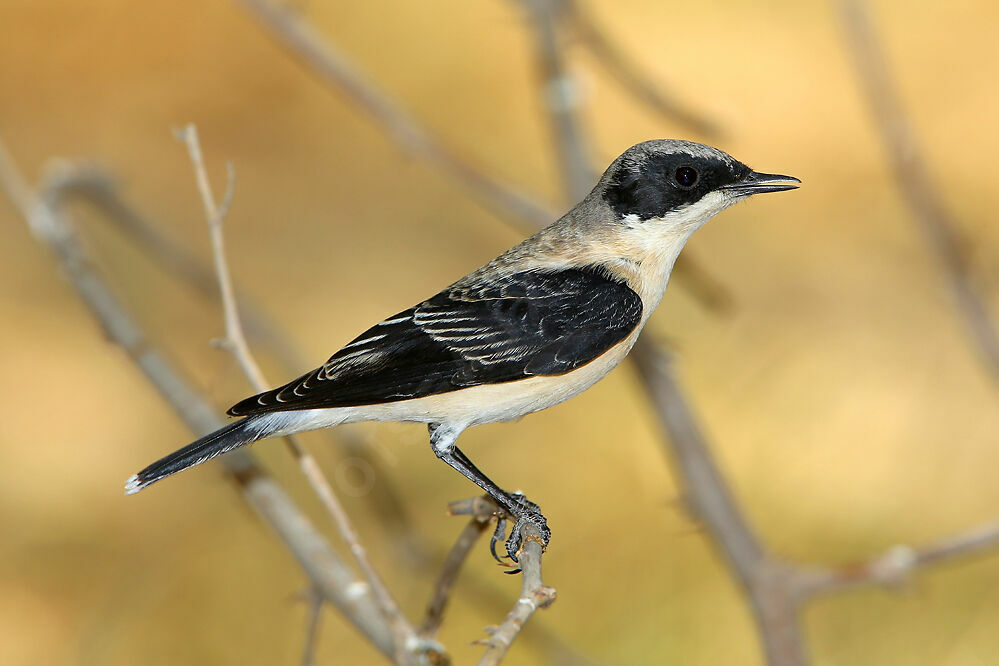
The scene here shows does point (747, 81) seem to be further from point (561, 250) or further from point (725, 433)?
point (561, 250)

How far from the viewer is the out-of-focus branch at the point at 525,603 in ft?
8.39

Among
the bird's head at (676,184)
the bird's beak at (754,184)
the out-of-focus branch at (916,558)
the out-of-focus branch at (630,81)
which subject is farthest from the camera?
the out-of-focus branch at (630,81)

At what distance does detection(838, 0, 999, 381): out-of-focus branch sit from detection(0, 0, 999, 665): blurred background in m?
1.15

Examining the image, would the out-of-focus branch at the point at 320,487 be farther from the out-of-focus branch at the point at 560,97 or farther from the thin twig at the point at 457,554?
the out-of-focus branch at the point at 560,97

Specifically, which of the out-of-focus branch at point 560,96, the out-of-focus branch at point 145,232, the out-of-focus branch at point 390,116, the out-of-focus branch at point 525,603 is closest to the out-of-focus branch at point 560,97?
the out-of-focus branch at point 560,96

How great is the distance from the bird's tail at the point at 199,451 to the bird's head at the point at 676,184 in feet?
5.76

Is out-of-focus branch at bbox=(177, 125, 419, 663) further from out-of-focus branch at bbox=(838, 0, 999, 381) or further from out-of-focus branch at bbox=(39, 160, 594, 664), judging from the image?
out-of-focus branch at bbox=(838, 0, 999, 381)

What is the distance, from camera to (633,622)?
6.96m

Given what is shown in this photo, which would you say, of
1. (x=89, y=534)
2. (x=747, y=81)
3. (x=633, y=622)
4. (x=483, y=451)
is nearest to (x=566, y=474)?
(x=483, y=451)

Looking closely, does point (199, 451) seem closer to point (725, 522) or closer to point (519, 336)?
point (519, 336)

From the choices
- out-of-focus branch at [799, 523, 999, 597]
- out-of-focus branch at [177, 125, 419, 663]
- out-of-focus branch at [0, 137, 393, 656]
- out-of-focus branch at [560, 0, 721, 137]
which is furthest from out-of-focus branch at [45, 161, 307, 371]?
out-of-focus branch at [799, 523, 999, 597]

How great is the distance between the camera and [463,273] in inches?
398

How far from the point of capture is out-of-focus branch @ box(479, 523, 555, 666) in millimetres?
2559

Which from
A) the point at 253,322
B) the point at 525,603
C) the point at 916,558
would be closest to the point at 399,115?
the point at 253,322
